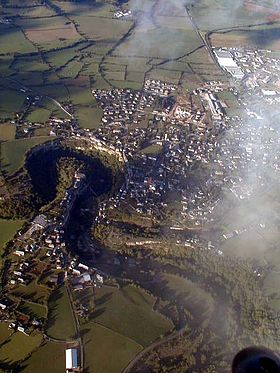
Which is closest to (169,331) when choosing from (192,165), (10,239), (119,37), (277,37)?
(10,239)

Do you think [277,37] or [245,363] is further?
[277,37]

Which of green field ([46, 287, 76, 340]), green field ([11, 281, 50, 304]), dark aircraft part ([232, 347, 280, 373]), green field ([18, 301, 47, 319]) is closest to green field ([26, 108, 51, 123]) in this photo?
green field ([11, 281, 50, 304])

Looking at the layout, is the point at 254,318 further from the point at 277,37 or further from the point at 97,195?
the point at 277,37

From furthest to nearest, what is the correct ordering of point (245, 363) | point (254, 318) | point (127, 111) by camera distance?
point (127, 111)
point (254, 318)
point (245, 363)

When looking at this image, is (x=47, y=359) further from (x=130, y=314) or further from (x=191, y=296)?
(x=191, y=296)

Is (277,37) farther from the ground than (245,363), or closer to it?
closer to it

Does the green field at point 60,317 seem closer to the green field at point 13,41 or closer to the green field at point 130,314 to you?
the green field at point 130,314
